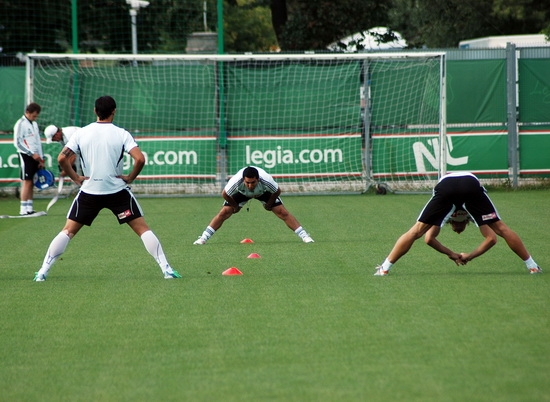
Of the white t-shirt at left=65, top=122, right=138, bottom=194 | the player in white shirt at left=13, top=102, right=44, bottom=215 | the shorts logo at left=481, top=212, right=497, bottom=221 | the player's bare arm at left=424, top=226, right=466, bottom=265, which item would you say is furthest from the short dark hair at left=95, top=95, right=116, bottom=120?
the player in white shirt at left=13, top=102, right=44, bottom=215

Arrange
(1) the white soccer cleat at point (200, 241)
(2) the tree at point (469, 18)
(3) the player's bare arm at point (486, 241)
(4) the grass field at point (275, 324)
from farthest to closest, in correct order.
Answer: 1. (2) the tree at point (469, 18)
2. (1) the white soccer cleat at point (200, 241)
3. (3) the player's bare arm at point (486, 241)
4. (4) the grass field at point (275, 324)

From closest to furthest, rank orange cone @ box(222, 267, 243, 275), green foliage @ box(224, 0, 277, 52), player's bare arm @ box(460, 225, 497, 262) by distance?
1. player's bare arm @ box(460, 225, 497, 262)
2. orange cone @ box(222, 267, 243, 275)
3. green foliage @ box(224, 0, 277, 52)

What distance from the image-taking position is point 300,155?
23469mm

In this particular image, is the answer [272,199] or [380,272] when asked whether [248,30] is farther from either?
[380,272]

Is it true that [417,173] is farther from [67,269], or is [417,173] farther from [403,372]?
[403,372]

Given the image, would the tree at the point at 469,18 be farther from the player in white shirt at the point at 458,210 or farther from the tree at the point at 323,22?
the player in white shirt at the point at 458,210

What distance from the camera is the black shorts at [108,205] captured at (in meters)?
10.4

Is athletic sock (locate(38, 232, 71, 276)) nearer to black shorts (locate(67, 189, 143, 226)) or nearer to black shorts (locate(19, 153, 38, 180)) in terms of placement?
black shorts (locate(67, 189, 143, 226))

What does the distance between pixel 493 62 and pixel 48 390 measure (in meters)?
19.4

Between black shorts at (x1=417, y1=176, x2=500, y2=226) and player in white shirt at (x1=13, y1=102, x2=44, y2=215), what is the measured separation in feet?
32.8

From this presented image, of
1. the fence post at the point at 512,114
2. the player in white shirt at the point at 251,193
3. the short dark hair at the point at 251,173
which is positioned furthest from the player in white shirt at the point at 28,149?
the fence post at the point at 512,114

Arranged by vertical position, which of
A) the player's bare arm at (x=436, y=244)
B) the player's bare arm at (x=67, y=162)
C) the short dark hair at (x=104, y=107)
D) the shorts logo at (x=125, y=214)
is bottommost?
the player's bare arm at (x=436, y=244)

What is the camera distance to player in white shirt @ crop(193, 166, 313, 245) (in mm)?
13422

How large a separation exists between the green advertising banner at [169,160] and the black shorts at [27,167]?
4545mm
